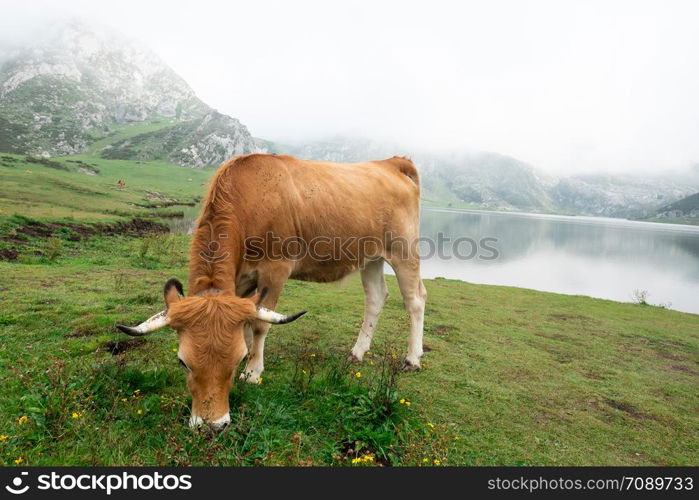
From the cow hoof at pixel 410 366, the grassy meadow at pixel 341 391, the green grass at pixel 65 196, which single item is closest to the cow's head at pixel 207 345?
the grassy meadow at pixel 341 391

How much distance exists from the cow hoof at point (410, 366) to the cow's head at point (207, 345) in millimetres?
3554

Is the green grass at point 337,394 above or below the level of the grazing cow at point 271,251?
below

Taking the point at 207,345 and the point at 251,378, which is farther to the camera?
the point at 251,378

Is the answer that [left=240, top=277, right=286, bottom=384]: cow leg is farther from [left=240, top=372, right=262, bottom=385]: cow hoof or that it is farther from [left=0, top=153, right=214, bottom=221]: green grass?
[left=0, top=153, right=214, bottom=221]: green grass

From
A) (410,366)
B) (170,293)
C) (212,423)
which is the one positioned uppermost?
(170,293)

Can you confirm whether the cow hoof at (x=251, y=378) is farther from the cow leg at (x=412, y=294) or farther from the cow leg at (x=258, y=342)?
the cow leg at (x=412, y=294)

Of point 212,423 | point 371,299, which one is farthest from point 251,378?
point 371,299

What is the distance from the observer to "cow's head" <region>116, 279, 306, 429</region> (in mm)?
3477

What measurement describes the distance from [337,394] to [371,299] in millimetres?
2790

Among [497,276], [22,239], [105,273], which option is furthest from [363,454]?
[497,276]

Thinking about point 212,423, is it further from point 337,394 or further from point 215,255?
point 215,255

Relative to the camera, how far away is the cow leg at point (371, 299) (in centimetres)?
690

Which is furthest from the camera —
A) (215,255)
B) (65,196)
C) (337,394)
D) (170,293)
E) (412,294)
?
(65,196)

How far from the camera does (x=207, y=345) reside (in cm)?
347
